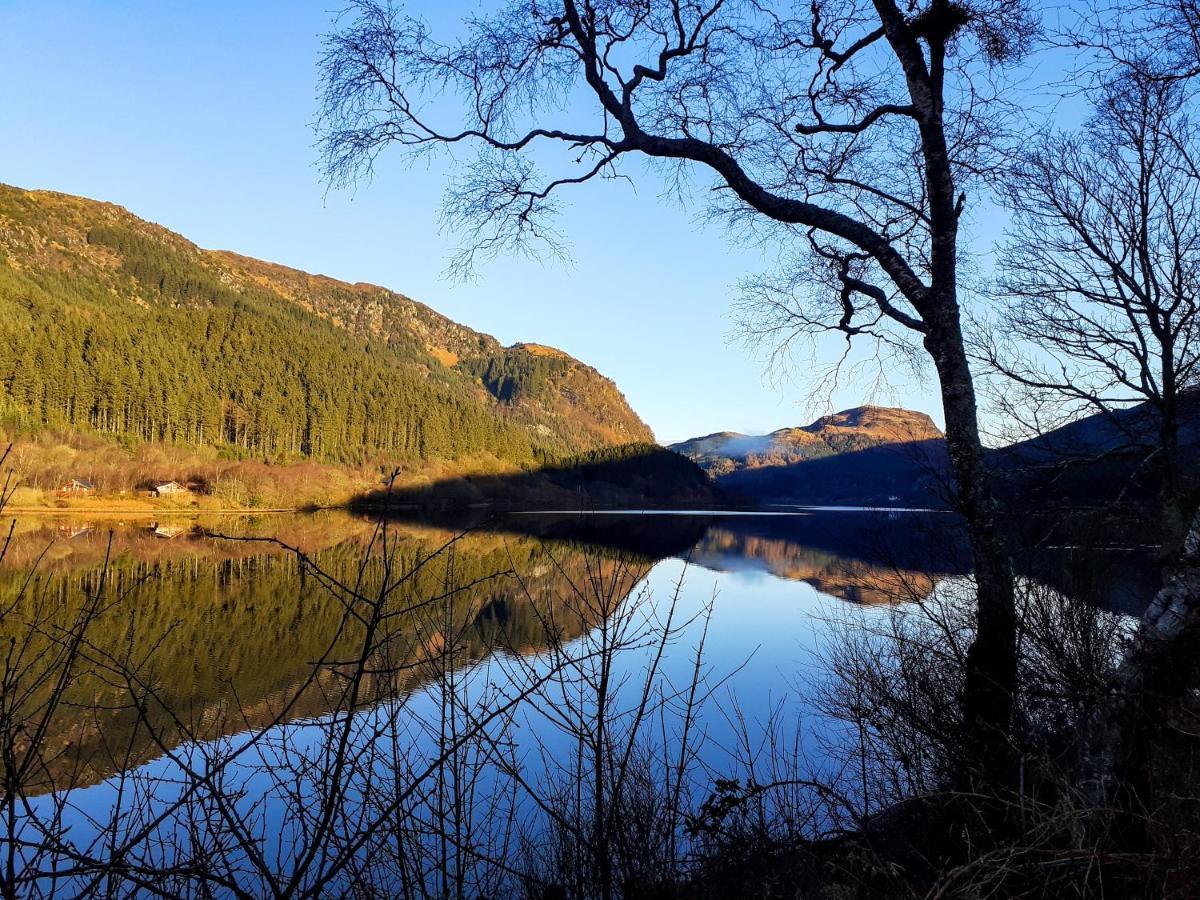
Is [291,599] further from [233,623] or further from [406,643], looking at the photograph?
[406,643]

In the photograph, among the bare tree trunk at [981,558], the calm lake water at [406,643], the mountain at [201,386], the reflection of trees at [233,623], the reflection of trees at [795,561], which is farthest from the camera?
the mountain at [201,386]

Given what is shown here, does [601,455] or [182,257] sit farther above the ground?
[182,257]

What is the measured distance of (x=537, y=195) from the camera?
5.75m

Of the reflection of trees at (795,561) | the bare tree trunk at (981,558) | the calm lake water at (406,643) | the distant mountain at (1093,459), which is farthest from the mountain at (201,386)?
the bare tree trunk at (981,558)

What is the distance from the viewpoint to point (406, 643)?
12.1 feet

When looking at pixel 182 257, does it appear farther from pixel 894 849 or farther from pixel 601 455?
pixel 894 849

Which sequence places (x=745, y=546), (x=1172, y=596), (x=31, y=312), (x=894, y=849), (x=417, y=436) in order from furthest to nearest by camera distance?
(x=417, y=436), (x=31, y=312), (x=745, y=546), (x=894, y=849), (x=1172, y=596)

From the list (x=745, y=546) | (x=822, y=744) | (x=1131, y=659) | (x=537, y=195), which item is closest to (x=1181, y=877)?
(x=1131, y=659)

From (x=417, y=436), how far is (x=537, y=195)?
10096 centimetres

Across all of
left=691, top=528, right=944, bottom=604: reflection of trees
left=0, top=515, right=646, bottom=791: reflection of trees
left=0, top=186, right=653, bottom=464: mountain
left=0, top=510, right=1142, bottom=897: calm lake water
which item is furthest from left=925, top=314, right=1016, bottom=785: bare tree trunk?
left=0, top=186, right=653, bottom=464: mountain

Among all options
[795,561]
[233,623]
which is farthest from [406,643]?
[795,561]

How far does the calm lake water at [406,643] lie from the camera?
7.38 ft

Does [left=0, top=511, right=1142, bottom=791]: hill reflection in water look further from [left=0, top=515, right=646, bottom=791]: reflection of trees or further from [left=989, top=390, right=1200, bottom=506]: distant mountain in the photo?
[left=989, top=390, right=1200, bottom=506]: distant mountain

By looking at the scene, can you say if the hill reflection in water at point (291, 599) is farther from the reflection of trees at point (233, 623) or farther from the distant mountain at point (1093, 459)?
the distant mountain at point (1093, 459)
